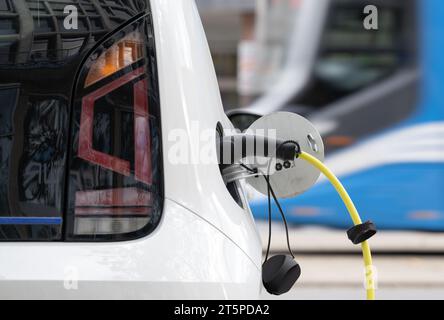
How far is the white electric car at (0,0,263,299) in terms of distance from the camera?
61.1 inches

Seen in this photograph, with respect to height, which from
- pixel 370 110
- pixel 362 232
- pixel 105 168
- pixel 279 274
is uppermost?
pixel 370 110

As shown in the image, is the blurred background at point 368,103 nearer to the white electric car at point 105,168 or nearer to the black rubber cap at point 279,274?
the black rubber cap at point 279,274

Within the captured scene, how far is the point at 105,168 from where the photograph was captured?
1.61m

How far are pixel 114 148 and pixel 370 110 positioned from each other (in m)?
6.47

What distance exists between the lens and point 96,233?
5.21 ft

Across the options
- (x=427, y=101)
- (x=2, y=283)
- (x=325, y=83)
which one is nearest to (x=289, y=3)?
(x=325, y=83)

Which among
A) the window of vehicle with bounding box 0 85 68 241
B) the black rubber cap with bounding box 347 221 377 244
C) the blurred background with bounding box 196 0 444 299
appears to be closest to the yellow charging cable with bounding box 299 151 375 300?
the black rubber cap with bounding box 347 221 377 244

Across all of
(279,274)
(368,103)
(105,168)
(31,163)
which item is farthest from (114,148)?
(368,103)

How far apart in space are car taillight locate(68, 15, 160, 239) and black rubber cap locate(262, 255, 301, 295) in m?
0.37

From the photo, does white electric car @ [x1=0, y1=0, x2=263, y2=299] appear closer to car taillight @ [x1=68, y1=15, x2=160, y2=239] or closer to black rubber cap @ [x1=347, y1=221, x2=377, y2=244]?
car taillight @ [x1=68, y1=15, x2=160, y2=239]

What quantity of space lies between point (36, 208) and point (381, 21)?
258 inches

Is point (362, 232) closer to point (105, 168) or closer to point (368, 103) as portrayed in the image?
point (105, 168)

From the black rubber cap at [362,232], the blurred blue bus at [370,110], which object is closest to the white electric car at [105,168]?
the black rubber cap at [362,232]
